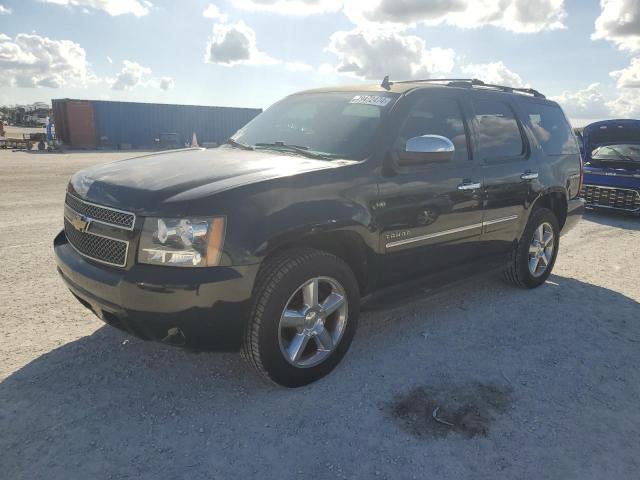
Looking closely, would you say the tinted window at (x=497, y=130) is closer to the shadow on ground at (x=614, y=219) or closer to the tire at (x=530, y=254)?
the tire at (x=530, y=254)

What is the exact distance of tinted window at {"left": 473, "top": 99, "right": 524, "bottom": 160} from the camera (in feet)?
13.8

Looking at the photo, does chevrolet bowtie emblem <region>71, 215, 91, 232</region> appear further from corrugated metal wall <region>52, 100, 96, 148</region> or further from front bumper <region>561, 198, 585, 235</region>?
corrugated metal wall <region>52, 100, 96, 148</region>

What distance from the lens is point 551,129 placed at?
5.18 m

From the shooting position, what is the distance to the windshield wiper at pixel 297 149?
3.36 metres

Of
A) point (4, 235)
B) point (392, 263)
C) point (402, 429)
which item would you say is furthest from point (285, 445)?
point (4, 235)

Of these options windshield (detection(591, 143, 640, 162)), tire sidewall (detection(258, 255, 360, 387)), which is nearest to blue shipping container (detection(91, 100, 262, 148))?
windshield (detection(591, 143, 640, 162))

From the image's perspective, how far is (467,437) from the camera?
2.68 m

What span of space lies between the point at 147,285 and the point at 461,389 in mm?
2001

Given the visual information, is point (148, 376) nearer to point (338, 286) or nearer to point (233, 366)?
point (233, 366)

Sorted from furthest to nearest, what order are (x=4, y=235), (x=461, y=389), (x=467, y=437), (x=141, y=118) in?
1. (x=141, y=118)
2. (x=4, y=235)
3. (x=461, y=389)
4. (x=467, y=437)

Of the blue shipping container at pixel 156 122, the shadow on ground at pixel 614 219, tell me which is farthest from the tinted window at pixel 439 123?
the blue shipping container at pixel 156 122

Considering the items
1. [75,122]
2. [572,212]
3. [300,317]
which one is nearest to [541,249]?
[572,212]

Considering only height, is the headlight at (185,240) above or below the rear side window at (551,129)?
below

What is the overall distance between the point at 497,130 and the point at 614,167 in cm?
665
